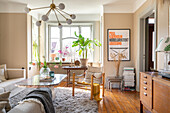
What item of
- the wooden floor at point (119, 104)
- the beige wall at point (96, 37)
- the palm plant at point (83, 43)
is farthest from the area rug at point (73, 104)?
the beige wall at point (96, 37)

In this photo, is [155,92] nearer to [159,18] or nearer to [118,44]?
[159,18]

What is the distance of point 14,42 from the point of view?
5332 mm

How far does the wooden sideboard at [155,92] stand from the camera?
2121mm

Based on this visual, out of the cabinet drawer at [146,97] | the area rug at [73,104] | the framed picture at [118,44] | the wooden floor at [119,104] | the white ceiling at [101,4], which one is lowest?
the wooden floor at [119,104]

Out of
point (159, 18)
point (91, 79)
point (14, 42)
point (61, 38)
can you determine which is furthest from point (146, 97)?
point (61, 38)

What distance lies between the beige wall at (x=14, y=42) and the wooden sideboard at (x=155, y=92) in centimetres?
396

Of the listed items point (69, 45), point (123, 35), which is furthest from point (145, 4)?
point (69, 45)

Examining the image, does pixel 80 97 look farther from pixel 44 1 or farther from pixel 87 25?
pixel 87 25

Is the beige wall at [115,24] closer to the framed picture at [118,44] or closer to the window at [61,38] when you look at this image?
the framed picture at [118,44]

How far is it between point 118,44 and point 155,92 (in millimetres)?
3087

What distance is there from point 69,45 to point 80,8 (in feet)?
5.96

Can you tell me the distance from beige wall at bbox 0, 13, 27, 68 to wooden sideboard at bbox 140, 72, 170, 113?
396cm

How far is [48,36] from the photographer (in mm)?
7031

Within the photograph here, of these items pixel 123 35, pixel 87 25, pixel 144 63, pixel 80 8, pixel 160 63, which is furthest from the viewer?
pixel 87 25
